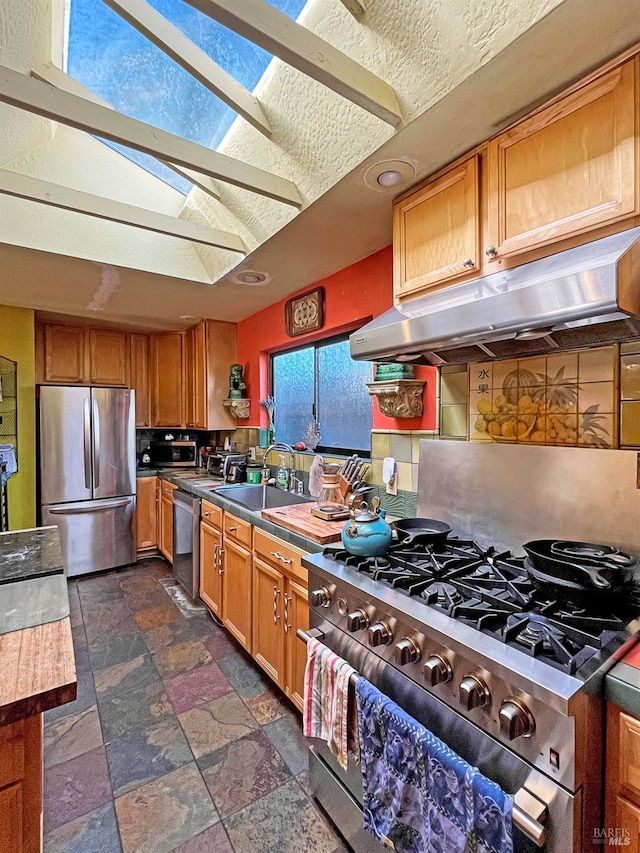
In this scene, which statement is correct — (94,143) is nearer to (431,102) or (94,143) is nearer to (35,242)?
(35,242)

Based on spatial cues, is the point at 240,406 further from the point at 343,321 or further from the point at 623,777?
the point at 623,777

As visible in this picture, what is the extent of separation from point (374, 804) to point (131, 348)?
4.11 meters

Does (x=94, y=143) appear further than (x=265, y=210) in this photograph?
Yes

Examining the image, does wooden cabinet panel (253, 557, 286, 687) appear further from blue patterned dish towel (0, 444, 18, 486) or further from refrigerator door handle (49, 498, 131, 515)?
refrigerator door handle (49, 498, 131, 515)

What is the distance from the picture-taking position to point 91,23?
156cm

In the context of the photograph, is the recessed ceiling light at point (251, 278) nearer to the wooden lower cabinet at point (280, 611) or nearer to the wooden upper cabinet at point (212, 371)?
the wooden upper cabinet at point (212, 371)

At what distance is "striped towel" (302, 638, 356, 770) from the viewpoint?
116 cm

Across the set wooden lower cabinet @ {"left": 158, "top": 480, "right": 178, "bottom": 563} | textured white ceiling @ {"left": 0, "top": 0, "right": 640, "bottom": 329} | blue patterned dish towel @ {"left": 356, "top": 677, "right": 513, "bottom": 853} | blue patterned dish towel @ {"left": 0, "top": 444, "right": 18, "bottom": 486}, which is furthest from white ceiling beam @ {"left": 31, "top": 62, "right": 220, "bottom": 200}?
wooden lower cabinet @ {"left": 158, "top": 480, "right": 178, "bottom": 563}

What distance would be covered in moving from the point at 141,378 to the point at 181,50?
335 centimetres

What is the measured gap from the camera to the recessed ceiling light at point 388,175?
55.1 inches

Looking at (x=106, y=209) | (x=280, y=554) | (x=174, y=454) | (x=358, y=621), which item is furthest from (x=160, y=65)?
(x=174, y=454)

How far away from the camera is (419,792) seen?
0.94 meters

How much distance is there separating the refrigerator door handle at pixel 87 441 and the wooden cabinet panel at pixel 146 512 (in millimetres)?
470

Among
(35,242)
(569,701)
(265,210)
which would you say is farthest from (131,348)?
(569,701)
